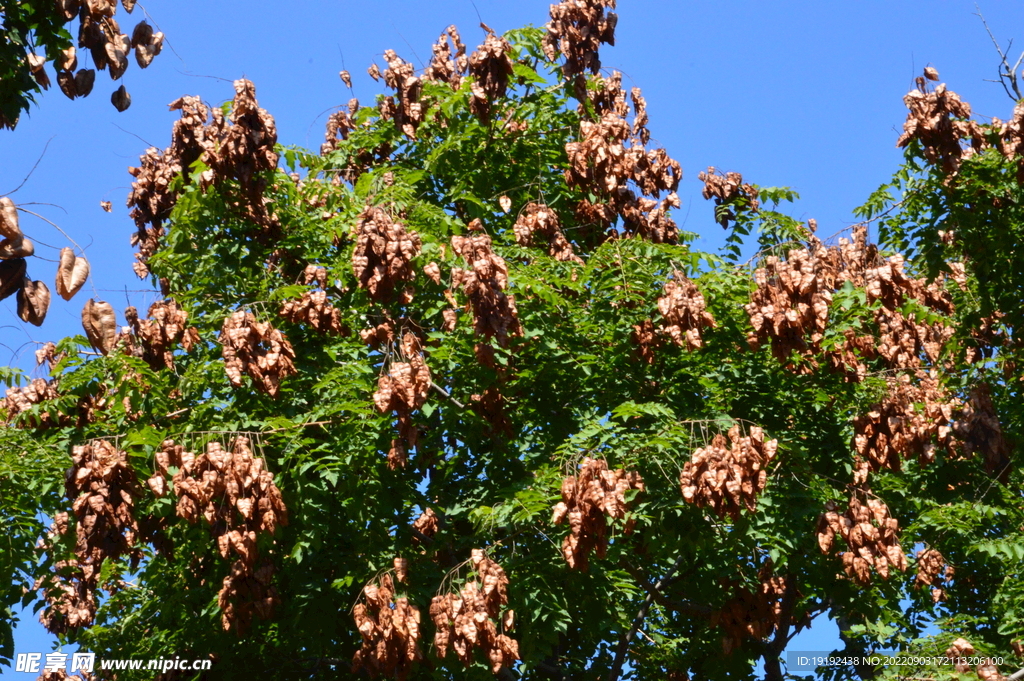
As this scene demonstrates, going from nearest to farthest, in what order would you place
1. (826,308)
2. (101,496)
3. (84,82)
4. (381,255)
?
(84,82) < (101,496) < (826,308) < (381,255)

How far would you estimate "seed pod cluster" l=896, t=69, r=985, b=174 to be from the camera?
32.3 feet

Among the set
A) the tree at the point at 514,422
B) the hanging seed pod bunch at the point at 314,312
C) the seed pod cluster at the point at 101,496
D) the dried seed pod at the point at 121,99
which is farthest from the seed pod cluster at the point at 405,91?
the dried seed pod at the point at 121,99

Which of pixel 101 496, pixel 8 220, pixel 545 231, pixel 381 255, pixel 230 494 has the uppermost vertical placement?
pixel 545 231

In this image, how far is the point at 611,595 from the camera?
9531mm

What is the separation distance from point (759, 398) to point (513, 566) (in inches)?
104

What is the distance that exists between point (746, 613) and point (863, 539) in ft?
6.75

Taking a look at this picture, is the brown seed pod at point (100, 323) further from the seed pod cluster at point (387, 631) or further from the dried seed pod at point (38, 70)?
the seed pod cluster at point (387, 631)

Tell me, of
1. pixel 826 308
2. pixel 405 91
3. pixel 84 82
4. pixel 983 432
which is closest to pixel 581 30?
pixel 405 91

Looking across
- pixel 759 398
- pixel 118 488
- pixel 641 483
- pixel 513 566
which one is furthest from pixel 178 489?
pixel 759 398

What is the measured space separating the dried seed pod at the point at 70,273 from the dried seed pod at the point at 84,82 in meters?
1.54

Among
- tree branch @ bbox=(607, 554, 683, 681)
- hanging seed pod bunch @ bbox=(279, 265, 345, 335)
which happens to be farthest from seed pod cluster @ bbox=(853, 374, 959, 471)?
hanging seed pod bunch @ bbox=(279, 265, 345, 335)

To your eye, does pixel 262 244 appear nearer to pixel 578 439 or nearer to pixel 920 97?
pixel 578 439

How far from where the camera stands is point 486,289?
26.8 feet

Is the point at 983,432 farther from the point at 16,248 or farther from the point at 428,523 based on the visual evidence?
the point at 16,248
